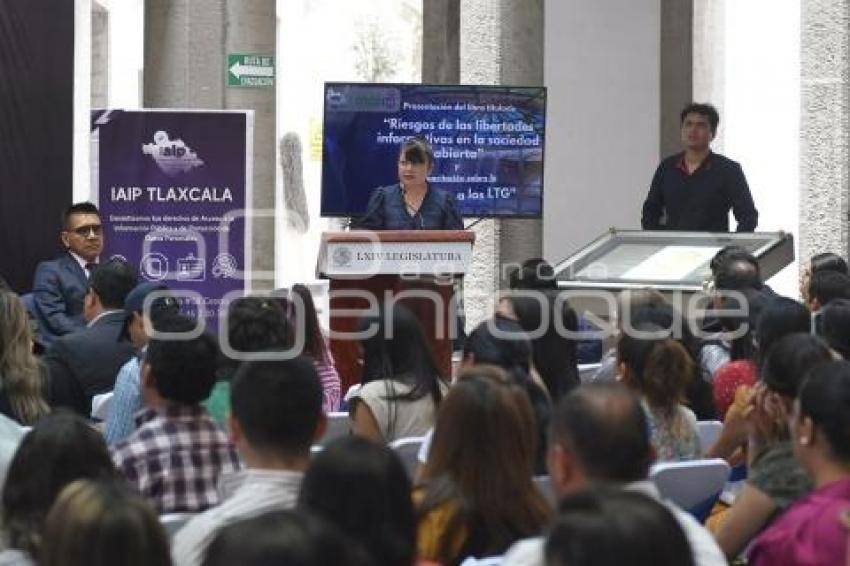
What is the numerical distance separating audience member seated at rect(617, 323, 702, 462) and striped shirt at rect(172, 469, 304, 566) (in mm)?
2241

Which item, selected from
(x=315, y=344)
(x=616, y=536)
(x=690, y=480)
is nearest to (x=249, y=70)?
(x=315, y=344)

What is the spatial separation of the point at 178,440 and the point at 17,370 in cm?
194

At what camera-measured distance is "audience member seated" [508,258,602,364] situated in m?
9.97

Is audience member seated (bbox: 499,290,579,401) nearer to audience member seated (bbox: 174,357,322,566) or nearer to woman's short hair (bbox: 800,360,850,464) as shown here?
audience member seated (bbox: 174,357,322,566)

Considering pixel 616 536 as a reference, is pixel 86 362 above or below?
below

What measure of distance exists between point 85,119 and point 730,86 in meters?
8.15

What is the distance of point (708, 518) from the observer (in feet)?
21.4

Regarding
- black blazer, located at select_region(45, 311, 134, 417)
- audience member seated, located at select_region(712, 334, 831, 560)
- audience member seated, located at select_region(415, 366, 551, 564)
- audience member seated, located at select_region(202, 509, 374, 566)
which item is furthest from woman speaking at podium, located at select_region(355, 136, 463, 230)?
audience member seated, located at select_region(202, 509, 374, 566)

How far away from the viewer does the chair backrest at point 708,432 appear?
7.46 m

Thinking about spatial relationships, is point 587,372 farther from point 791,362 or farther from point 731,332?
point 791,362

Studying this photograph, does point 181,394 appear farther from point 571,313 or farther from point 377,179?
point 377,179

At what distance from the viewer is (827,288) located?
9352mm

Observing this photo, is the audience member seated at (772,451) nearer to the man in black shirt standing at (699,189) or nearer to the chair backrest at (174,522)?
the chair backrest at (174,522)

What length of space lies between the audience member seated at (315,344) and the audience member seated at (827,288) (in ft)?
7.64
